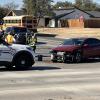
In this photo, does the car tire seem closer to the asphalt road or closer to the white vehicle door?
the white vehicle door

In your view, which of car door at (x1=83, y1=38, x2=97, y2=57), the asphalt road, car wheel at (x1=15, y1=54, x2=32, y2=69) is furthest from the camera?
car door at (x1=83, y1=38, x2=97, y2=57)

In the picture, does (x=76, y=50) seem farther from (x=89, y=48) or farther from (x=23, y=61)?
(x=23, y=61)

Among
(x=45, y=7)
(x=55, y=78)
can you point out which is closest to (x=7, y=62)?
(x=55, y=78)

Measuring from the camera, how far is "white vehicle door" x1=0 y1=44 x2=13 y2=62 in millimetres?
20781

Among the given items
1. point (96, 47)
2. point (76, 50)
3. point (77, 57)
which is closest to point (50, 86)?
point (77, 57)

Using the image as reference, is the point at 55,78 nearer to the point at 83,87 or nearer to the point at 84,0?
the point at 83,87

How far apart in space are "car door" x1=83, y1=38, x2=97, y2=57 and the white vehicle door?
23.4 feet

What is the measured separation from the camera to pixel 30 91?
13.6 m

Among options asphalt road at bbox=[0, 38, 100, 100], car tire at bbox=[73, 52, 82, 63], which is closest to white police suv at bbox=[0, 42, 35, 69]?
asphalt road at bbox=[0, 38, 100, 100]

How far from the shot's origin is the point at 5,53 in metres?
20.9

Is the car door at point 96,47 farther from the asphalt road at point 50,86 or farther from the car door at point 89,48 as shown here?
the asphalt road at point 50,86

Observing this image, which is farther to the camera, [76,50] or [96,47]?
[96,47]

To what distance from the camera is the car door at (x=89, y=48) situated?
89.2 ft

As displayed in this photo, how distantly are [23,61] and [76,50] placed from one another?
5.71 meters
